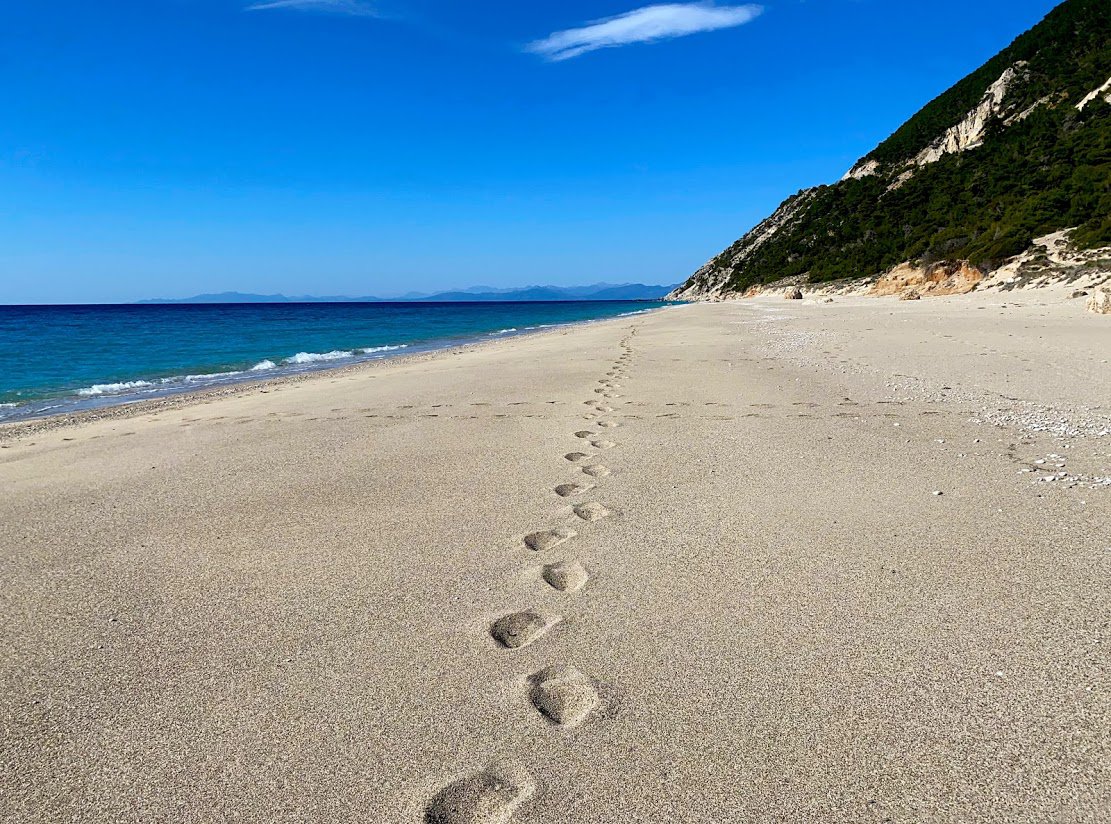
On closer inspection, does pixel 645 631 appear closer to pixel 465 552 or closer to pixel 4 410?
pixel 465 552

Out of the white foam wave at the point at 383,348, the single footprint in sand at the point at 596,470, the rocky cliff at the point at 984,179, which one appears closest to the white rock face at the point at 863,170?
the rocky cliff at the point at 984,179

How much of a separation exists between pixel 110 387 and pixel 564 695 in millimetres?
15497

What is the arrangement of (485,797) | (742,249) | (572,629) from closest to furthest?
(485,797) → (572,629) → (742,249)

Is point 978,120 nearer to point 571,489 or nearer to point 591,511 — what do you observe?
point 571,489

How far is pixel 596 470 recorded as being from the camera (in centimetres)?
487

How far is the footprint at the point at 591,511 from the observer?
3896mm

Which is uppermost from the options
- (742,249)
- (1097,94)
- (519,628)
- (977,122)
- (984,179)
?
(977,122)

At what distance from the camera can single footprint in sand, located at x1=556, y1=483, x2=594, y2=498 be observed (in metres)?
4.35

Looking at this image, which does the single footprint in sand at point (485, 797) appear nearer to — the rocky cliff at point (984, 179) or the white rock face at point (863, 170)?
the rocky cliff at point (984, 179)

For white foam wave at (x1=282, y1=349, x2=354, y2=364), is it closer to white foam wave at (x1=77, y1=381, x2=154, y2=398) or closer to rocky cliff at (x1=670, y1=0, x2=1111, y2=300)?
white foam wave at (x1=77, y1=381, x2=154, y2=398)

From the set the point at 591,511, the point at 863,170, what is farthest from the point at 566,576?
the point at 863,170

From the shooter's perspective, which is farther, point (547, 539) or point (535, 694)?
point (547, 539)

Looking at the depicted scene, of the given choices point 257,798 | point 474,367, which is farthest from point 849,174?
point 257,798

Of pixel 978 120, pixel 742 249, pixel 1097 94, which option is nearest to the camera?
pixel 1097 94
